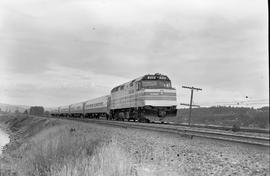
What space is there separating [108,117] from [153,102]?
53.8ft

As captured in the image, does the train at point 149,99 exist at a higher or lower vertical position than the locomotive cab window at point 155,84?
lower

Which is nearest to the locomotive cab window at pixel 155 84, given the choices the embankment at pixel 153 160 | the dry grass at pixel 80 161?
the embankment at pixel 153 160

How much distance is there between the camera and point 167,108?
26531 mm

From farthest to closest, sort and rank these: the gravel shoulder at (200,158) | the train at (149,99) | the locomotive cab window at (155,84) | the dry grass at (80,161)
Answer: the locomotive cab window at (155,84) < the train at (149,99) < the gravel shoulder at (200,158) < the dry grass at (80,161)

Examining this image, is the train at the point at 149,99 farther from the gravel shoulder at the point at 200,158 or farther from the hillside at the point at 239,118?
the gravel shoulder at the point at 200,158

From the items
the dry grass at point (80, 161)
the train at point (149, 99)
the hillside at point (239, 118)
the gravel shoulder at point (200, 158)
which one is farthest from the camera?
the hillside at point (239, 118)

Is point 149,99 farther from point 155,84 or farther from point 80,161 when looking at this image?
point 80,161

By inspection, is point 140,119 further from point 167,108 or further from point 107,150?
point 107,150

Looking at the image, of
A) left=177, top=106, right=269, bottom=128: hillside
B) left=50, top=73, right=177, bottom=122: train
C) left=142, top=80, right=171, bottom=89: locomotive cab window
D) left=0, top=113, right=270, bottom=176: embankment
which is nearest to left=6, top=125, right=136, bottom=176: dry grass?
left=0, top=113, right=270, bottom=176: embankment

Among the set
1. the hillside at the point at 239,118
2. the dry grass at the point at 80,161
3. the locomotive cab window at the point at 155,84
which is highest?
the locomotive cab window at the point at 155,84

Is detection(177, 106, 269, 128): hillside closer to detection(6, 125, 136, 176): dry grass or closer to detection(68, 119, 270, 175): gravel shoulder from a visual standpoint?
detection(68, 119, 270, 175): gravel shoulder

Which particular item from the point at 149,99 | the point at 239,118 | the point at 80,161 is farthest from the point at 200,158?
the point at 239,118

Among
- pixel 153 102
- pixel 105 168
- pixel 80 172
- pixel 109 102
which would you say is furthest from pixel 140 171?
pixel 109 102

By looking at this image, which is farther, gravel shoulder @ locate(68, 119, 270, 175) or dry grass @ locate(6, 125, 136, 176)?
gravel shoulder @ locate(68, 119, 270, 175)
